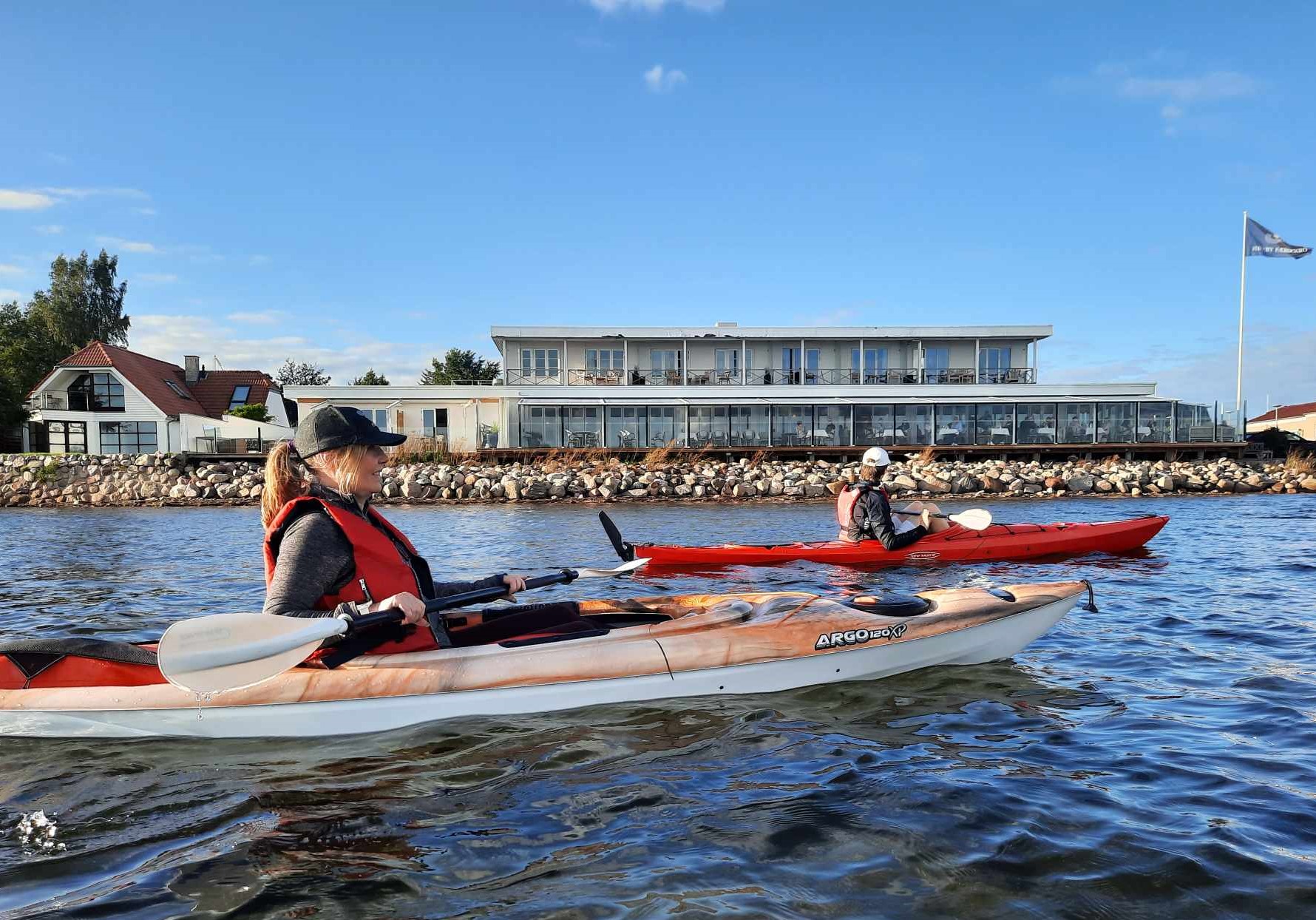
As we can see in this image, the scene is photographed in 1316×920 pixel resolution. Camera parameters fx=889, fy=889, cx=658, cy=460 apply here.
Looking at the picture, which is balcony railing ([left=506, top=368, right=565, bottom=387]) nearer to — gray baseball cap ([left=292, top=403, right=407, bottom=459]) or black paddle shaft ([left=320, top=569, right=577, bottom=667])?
black paddle shaft ([left=320, top=569, right=577, bottom=667])

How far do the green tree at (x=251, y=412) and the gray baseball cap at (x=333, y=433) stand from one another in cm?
4316

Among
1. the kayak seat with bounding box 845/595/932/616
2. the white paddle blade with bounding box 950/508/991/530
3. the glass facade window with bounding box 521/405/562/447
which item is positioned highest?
the glass facade window with bounding box 521/405/562/447

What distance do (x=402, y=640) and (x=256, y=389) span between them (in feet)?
164

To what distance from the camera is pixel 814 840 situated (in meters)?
3.59

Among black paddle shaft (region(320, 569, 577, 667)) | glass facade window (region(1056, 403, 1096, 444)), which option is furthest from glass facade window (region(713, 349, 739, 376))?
black paddle shaft (region(320, 569, 577, 667))

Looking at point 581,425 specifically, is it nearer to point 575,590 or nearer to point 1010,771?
point 575,590

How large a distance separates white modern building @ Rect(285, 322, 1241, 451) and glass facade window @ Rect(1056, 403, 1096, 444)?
0.06 metres

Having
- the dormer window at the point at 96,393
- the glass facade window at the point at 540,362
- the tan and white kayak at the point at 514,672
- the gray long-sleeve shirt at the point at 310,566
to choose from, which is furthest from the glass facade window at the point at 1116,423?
the dormer window at the point at 96,393

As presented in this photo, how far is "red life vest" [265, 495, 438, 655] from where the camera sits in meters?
4.30

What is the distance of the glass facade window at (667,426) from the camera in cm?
3456

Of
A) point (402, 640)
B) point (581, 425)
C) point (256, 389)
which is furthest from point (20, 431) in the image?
point (402, 640)

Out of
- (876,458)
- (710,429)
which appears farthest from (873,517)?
(710,429)

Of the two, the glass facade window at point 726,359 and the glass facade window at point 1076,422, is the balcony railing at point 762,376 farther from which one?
the glass facade window at point 1076,422

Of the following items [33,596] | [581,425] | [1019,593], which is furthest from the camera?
[581,425]
